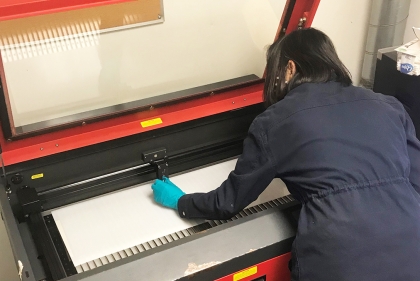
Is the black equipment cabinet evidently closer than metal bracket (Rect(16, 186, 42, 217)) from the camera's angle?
No

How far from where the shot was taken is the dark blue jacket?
3.77 feet

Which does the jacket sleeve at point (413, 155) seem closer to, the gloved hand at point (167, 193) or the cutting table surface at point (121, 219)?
the cutting table surface at point (121, 219)

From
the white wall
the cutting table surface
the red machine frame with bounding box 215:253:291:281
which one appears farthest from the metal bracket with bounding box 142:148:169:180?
the white wall

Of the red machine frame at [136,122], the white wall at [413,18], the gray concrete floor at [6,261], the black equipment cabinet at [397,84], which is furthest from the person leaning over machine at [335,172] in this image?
the white wall at [413,18]

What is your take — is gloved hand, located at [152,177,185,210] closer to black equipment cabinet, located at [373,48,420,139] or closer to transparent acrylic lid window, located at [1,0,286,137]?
transparent acrylic lid window, located at [1,0,286,137]

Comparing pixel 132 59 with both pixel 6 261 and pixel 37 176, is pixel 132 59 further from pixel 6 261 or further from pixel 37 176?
pixel 6 261

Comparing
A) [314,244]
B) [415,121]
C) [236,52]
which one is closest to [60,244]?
[314,244]

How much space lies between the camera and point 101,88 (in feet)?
4.86

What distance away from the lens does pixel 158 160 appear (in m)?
1.64

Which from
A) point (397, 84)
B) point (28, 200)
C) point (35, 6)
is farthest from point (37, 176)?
point (397, 84)

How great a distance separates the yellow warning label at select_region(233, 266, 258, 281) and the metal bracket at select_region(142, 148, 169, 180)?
0.56 m

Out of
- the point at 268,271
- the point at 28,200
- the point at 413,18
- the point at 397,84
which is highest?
the point at 413,18

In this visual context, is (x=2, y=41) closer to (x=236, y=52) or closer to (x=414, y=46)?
(x=236, y=52)

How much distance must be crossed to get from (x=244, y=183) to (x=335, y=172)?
25 cm
